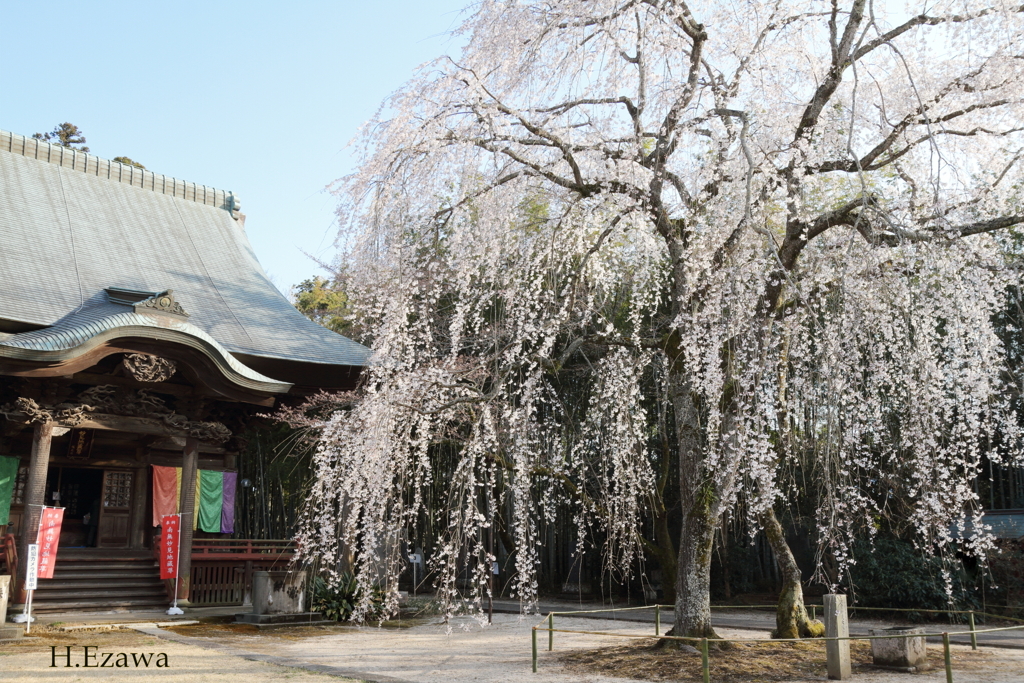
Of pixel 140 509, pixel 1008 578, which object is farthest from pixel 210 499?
pixel 1008 578

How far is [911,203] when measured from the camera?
6.38 metres

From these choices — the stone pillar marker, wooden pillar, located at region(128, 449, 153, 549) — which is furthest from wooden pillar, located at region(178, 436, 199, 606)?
the stone pillar marker

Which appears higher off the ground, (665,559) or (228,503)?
(228,503)

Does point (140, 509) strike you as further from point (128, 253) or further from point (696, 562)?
point (696, 562)

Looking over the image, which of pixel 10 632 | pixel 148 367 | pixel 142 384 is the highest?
pixel 148 367

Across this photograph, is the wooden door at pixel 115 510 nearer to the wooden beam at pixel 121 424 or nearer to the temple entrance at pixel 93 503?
the temple entrance at pixel 93 503

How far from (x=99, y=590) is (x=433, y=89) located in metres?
7.63

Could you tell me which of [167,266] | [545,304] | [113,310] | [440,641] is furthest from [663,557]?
[167,266]

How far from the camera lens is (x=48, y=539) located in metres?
8.55

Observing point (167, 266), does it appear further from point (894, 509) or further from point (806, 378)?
point (894, 509)

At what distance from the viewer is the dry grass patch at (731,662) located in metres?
5.96

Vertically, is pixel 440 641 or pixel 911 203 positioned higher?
pixel 911 203

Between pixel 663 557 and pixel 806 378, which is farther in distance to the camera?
pixel 663 557

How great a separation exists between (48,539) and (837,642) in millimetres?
7803
